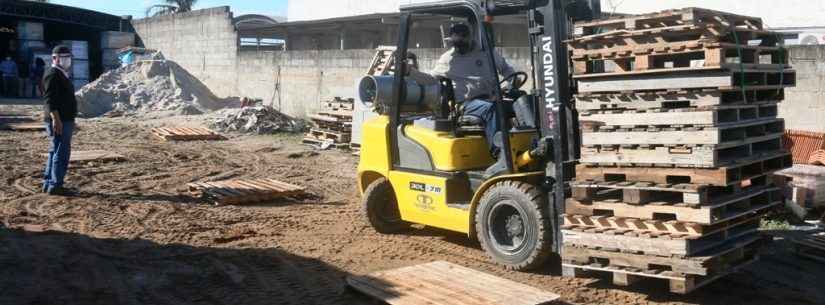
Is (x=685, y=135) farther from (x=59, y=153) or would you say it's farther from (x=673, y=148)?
(x=59, y=153)

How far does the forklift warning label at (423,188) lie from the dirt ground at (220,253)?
566mm

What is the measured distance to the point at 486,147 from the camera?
7.61 metres

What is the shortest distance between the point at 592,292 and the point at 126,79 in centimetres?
2349

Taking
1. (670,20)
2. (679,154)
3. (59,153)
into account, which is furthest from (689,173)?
(59,153)

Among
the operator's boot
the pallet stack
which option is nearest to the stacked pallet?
the operator's boot

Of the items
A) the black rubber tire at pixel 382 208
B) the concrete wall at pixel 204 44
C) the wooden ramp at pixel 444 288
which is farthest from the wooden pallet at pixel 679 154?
the concrete wall at pixel 204 44

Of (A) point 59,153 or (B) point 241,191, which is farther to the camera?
(B) point 241,191

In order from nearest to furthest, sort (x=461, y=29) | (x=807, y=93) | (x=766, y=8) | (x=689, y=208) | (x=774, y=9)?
(x=689, y=208) < (x=461, y=29) < (x=807, y=93) < (x=774, y=9) < (x=766, y=8)

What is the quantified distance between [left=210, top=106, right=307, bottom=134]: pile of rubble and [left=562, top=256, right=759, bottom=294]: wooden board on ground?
13983 millimetres

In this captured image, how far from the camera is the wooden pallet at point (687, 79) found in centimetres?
550

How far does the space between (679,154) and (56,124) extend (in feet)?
25.9

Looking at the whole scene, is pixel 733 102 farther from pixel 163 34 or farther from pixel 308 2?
pixel 308 2

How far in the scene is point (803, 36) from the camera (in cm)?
2167

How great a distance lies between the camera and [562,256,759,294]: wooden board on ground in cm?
562
